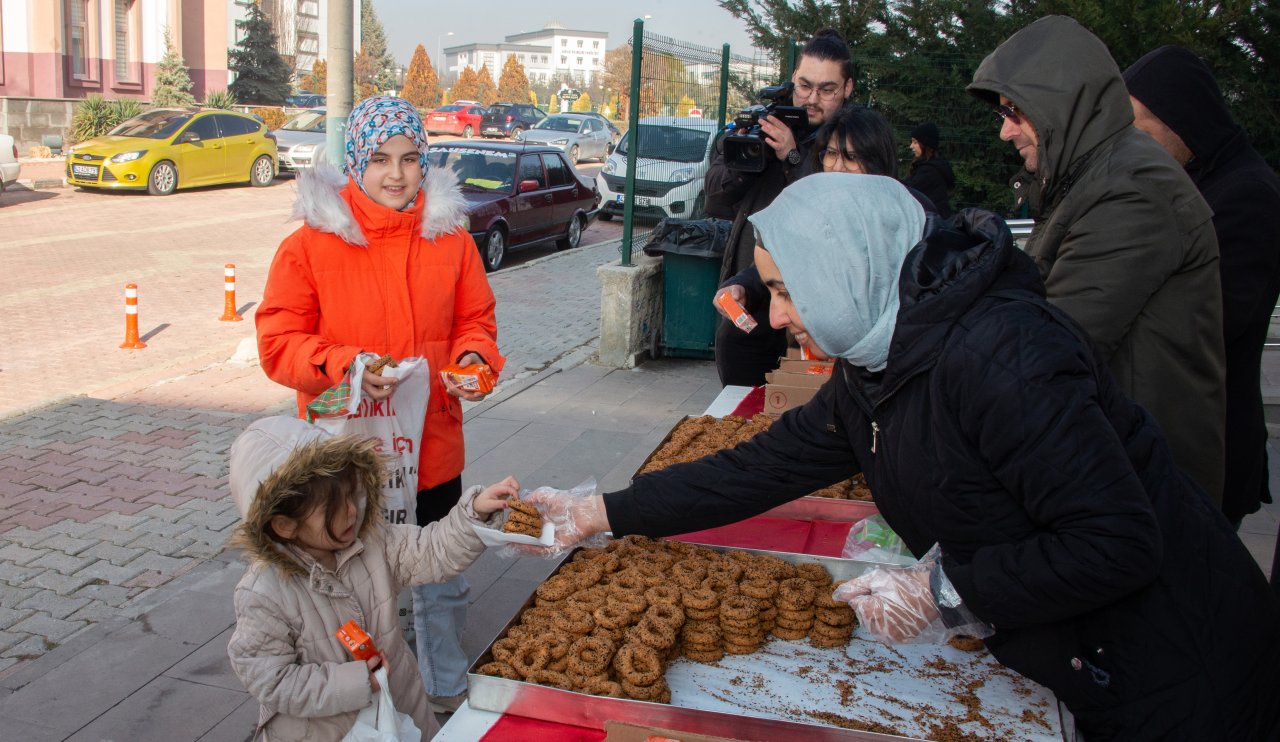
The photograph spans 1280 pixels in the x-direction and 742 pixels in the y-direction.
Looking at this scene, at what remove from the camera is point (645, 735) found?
6.26ft

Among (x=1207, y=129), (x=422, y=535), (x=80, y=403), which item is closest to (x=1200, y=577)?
(x=422, y=535)

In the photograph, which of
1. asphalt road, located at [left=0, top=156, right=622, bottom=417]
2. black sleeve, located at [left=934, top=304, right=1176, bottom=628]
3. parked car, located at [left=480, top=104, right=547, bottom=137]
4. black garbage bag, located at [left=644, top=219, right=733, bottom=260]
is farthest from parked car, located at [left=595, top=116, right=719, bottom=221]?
parked car, located at [left=480, top=104, right=547, bottom=137]

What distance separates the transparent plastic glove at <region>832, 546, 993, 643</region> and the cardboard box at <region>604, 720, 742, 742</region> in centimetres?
40

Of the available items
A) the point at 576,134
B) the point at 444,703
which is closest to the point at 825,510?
the point at 444,703

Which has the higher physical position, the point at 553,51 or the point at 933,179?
the point at 553,51

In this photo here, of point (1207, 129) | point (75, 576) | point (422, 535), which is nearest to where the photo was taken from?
point (422, 535)

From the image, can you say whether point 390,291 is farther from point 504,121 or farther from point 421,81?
point 421,81

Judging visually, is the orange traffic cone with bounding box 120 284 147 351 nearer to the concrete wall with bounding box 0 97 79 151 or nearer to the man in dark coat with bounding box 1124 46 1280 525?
the man in dark coat with bounding box 1124 46 1280 525

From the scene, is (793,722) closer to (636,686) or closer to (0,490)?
(636,686)

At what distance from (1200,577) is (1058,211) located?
48.4 inches

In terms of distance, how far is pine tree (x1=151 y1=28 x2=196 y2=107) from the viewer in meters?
31.8

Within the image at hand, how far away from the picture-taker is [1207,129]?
11.1 ft

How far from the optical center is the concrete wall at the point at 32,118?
1017 inches

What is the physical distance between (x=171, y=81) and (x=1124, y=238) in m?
35.2
